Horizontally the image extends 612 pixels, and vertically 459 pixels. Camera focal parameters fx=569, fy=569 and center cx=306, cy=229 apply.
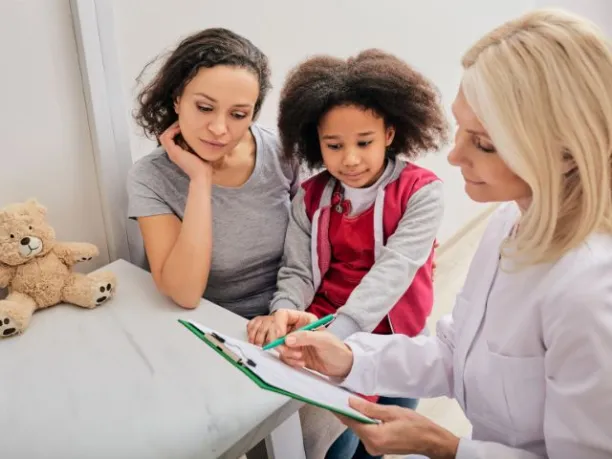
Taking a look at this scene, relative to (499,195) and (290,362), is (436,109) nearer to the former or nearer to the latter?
(499,195)

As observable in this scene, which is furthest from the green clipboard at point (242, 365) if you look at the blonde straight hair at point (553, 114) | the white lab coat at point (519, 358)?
the blonde straight hair at point (553, 114)

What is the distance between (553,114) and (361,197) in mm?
538

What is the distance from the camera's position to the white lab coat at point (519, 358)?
2.26 ft

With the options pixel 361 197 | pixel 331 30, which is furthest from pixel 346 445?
pixel 331 30

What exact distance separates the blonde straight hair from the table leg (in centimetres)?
45

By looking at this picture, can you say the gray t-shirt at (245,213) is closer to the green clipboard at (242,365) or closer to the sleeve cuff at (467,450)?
the green clipboard at (242,365)

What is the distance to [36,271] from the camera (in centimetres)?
101

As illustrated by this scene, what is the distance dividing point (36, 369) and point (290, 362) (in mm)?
392

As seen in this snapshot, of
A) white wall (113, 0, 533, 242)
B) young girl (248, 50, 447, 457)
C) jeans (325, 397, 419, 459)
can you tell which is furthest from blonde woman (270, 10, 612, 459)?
white wall (113, 0, 533, 242)

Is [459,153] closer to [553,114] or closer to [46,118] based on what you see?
[553,114]

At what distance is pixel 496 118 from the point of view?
0.70 m

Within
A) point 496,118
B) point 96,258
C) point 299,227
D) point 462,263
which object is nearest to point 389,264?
point 299,227

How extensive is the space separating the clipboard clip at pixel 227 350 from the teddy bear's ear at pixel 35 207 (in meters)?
0.50

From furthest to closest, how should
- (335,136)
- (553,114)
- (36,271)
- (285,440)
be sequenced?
(335,136) → (36,271) → (285,440) → (553,114)
